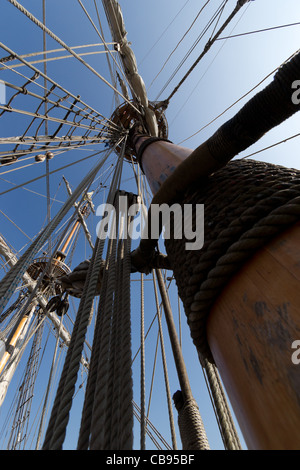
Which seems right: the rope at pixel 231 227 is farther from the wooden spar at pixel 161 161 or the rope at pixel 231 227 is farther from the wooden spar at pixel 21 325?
the wooden spar at pixel 21 325

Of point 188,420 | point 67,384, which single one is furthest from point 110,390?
point 188,420

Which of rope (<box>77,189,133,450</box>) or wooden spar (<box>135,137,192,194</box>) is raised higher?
wooden spar (<box>135,137,192,194</box>)

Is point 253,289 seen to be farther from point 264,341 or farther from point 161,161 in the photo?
point 161,161

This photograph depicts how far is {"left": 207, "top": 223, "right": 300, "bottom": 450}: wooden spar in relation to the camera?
0.43 meters

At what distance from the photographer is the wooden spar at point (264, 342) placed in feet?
1.42

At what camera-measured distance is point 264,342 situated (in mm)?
502

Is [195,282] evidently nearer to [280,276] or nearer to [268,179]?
[280,276]

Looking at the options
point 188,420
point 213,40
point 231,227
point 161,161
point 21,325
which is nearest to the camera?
point 231,227

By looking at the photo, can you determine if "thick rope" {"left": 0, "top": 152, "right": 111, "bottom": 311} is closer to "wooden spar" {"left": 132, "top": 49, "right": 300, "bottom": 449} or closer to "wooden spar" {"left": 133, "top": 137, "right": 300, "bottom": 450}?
"wooden spar" {"left": 132, "top": 49, "right": 300, "bottom": 449}

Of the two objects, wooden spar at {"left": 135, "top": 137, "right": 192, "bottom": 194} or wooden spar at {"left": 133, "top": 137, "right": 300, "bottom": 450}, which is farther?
wooden spar at {"left": 135, "top": 137, "right": 192, "bottom": 194}

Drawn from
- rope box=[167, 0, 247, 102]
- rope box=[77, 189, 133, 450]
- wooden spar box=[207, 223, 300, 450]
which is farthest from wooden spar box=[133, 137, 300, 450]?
rope box=[167, 0, 247, 102]

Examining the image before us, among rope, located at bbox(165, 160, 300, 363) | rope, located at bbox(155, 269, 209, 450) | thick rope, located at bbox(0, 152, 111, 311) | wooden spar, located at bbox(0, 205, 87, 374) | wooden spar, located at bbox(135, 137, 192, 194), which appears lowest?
rope, located at bbox(155, 269, 209, 450)
